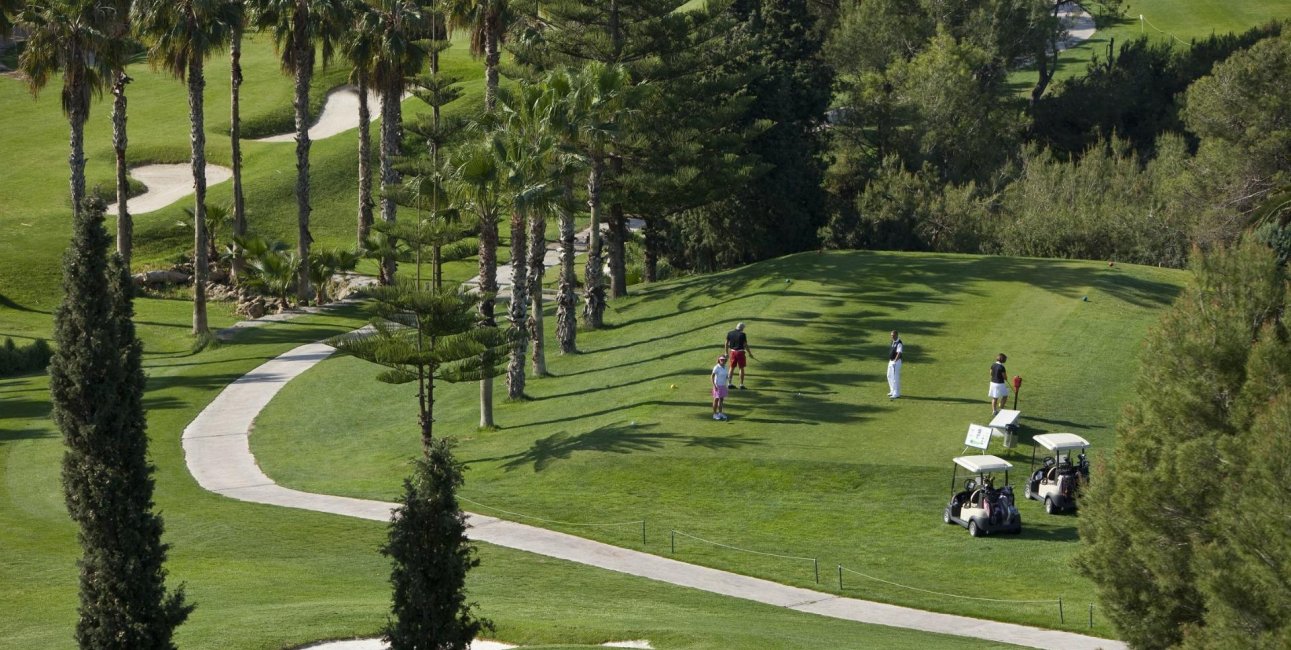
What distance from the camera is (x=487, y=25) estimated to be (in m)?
39.0

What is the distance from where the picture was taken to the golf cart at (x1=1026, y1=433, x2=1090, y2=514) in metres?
27.7

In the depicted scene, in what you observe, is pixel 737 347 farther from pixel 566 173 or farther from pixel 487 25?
pixel 487 25

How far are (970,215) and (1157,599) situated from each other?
4352cm

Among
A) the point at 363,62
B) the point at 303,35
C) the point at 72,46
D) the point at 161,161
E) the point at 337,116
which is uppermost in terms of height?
the point at 337,116

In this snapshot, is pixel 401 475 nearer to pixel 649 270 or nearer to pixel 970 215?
pixel 649 270

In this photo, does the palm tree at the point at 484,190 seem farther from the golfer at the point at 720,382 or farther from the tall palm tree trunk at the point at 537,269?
the golfer at the point at 720,382

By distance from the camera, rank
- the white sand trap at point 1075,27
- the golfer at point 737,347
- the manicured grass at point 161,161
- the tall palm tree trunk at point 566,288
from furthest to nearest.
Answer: the white sand trap at point 1075,27, the manicured grass at point 161,161, the tall palm tree trunk at point 566,288, the golfer at point 737,347

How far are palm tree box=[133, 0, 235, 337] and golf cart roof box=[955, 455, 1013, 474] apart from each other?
30706 mm

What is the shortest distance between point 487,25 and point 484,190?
8.37 meters

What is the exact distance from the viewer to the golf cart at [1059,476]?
27734mm

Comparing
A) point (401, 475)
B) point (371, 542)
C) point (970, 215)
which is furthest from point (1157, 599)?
point (970, 215)

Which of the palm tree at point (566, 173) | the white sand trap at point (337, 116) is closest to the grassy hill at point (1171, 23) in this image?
the white sand trap at point (337, 116)

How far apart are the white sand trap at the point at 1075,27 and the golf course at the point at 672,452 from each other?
48716mm

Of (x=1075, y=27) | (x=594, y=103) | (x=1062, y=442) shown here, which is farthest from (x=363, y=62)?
(x=1075, y=27)
